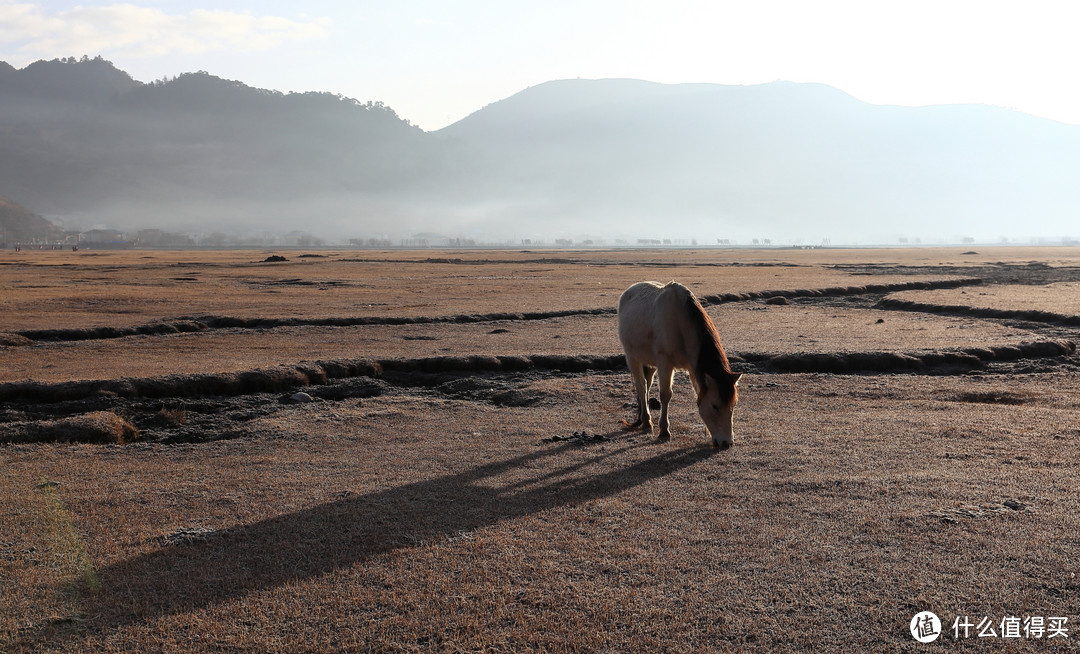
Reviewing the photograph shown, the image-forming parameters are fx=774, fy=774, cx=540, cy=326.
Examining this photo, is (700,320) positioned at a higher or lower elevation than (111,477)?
higher

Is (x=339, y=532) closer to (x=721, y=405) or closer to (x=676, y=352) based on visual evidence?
(x=721, y=405)

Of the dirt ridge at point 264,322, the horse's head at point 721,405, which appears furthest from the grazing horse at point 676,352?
the dirt ridge at point 264,322

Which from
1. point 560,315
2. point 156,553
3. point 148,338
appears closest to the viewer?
point 156,553

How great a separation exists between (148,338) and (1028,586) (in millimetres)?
20726

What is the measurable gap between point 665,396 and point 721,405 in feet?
3.47

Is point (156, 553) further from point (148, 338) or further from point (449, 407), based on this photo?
point (148, 338)

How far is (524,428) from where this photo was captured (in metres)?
11.7

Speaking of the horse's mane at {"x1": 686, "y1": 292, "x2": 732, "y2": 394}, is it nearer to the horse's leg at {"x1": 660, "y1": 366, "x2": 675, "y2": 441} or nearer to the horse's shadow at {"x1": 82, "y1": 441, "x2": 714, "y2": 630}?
the horse's leg at {"x1": 660, "y1": 366, "x2": 675, "y2": 441}

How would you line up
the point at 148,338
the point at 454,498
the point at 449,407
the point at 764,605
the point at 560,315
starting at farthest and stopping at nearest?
1. the point at 560,315
2. the point at 148,338
3. the point at 449,407
4. the point at 454,498
5. the point at 764,605

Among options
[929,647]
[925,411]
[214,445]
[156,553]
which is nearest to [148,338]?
[214,445]

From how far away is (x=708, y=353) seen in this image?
1070 cm

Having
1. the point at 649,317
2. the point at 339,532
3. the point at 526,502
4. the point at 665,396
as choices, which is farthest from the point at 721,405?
the point at 339,532

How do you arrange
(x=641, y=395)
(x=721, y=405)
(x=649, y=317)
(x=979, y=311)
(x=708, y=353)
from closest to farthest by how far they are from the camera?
1. (x=721, y=405)
2. (x=708, y=353)
3. (x=649, y=317)
4. (x=641, y=395)
5. (x=979, y=311)

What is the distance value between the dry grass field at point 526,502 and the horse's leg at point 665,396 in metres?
0.18
